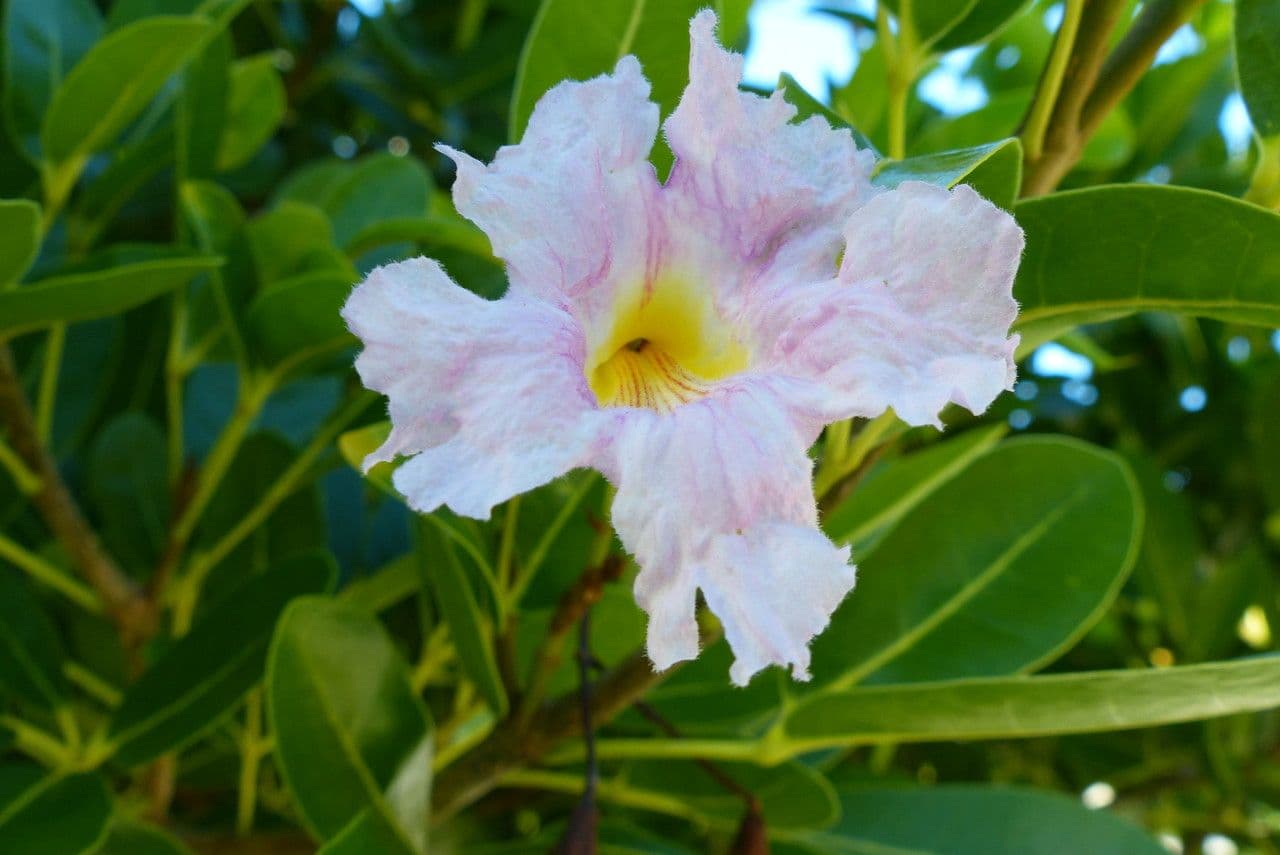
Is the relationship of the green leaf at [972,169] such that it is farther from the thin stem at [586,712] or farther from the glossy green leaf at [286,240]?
the glossy green leaf at [286,240]

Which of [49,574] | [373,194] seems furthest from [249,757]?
[373,194]

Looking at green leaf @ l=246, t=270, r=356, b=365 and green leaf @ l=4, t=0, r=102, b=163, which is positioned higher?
green leaf @ l=4, t=0, r=102, b=163

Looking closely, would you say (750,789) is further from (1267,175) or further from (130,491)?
(130,491)

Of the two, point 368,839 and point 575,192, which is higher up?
point 575,192

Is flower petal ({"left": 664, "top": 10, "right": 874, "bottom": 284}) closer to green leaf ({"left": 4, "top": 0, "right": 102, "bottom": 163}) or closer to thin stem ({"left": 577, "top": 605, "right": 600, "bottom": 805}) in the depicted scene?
thin stem ({"left": 577, "top": 605, "right": 600, "bottom": 805})

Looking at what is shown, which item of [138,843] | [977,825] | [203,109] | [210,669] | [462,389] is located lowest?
[977,825]

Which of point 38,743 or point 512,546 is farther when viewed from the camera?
point 38,743

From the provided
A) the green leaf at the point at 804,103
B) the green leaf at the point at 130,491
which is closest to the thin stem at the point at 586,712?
the green leaf at the point at 804,103

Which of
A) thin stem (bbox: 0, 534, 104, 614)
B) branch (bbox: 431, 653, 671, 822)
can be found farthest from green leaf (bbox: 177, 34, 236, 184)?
branch (bbox: 431, 653, 671, 822)
